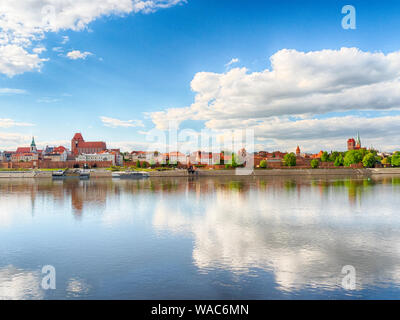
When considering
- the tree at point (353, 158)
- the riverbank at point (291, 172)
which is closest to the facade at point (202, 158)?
the riverbank at point (291, 172)

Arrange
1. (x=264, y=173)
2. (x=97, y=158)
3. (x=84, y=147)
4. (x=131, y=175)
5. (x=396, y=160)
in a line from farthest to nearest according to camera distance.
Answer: (x=84, y=147) → (x=97, y=158) → (x=396, y=160) → (x=264, y=173) → (x=131, y=175)

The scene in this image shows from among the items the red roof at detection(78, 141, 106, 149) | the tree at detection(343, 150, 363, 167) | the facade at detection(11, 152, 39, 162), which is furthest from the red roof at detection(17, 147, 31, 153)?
the tree at detection(343, 150, 363, 167)

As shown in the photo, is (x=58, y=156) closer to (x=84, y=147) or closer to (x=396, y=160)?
(x=84, y=147)

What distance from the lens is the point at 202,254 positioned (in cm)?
959

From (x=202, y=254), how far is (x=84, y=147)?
123601 millimetres

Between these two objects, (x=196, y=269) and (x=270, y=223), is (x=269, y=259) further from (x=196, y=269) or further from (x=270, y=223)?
(x=270, y=223)

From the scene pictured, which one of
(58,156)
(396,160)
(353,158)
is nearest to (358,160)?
Result: (353,158)

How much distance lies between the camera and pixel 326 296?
6.56 metres

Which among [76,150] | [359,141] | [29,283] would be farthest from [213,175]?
[359,141]

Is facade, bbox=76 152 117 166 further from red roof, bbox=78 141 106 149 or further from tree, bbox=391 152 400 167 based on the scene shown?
tree, bbox=391 152 400 167

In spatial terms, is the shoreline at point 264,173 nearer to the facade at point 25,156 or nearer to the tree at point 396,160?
the tree at point 396,160
